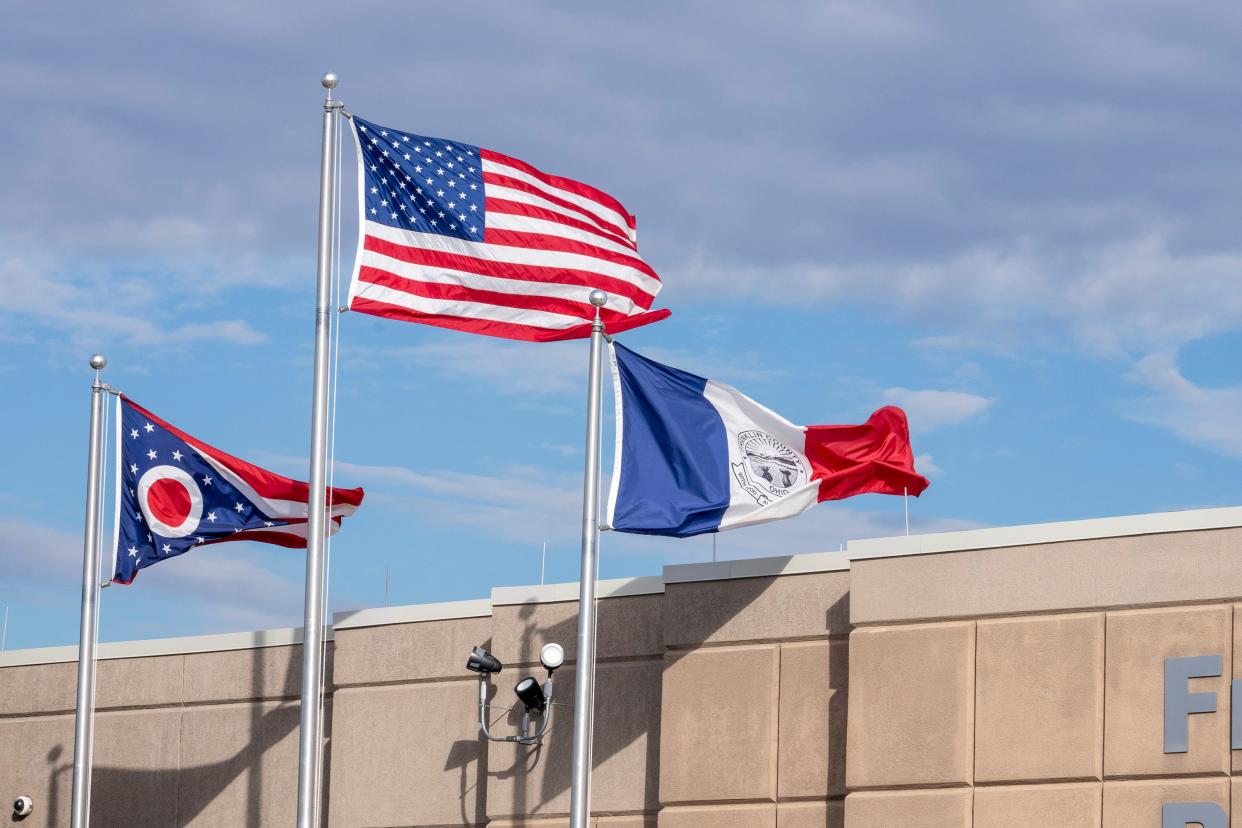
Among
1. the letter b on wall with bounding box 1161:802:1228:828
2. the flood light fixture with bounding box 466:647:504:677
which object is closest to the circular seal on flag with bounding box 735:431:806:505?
the flood light fixture with bounding box 466:647:504:677

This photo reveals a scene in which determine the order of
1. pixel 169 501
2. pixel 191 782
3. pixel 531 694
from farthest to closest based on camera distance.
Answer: pixel 191 782
pixel 169 501
pixel 531 694

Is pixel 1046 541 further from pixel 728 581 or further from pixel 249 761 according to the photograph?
pixel 249 761

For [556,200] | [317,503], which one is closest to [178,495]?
[317,503]

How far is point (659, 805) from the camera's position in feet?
55.6

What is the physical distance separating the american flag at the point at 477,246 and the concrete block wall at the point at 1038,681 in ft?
10.8

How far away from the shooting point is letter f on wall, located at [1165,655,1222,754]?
14.1 metres

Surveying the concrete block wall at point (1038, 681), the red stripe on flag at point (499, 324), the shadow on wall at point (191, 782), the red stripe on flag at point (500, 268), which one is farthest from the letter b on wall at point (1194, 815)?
the shadow on wall at point (191, 782)

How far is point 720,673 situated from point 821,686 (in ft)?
3.14

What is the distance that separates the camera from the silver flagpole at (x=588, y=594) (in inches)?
586

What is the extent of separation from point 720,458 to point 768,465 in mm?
519

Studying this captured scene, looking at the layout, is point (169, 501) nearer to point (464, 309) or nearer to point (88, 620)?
point (88, 620)

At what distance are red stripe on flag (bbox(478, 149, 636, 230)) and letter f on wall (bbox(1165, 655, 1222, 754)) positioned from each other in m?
6.07

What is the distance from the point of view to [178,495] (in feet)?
59.3

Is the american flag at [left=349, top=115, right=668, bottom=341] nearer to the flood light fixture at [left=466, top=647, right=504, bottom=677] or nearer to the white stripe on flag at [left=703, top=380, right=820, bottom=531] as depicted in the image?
the white stripe on flag at [left=703, top=380, right=820, bottom=531]
